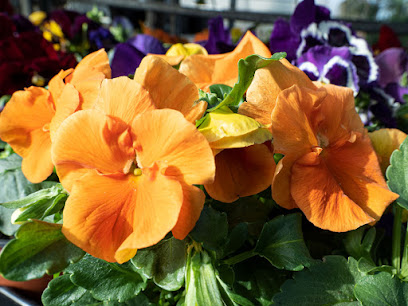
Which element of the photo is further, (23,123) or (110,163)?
(23,123)

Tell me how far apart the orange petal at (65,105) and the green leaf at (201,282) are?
0.18m

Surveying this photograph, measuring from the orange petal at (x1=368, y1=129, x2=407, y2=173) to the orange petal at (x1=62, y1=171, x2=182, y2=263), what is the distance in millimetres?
289

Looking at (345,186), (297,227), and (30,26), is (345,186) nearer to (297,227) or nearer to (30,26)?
(297,227)

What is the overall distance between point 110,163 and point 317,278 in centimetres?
24

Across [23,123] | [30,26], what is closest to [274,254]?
[23,123]

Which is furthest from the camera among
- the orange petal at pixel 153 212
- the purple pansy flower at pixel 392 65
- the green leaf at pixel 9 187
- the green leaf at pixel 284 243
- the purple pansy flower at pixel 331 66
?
the purple pansy flower at pixel 392 65

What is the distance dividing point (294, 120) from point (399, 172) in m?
0.15

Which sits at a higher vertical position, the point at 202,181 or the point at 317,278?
the point at 202,181

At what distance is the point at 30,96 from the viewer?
501mm

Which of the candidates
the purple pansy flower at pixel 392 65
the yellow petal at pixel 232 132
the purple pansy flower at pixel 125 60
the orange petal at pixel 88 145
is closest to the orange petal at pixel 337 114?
the yellow petal at pixel 232 132

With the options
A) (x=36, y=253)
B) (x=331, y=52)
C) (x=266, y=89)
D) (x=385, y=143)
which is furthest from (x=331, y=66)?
(x=36, y=253)

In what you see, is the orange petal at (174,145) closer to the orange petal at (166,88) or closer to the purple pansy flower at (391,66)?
the orange petal at (166,88)

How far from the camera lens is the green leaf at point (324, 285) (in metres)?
0.41

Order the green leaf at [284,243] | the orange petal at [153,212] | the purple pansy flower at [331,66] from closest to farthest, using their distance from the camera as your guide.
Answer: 1. the orange petal at [153,212]
2. the green leaf at [284,243]
3. the purple pansy flower at [331,66]
